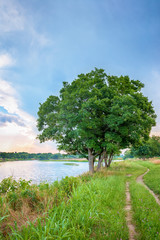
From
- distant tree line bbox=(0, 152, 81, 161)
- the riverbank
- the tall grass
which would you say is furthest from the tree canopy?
distant tree line bbox=(0, 152, 81, 161)

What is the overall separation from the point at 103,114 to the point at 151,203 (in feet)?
38.0

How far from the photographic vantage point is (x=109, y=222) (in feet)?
14.1

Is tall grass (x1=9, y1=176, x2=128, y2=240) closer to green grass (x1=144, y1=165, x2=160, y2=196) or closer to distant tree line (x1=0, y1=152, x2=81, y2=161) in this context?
green grass (x1=144, y1=165, x2=160, y2=196)

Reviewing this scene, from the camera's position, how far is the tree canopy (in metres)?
14.5

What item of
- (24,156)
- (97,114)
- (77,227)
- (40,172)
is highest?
(97,114)

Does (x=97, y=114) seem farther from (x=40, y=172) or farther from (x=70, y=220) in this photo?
(x=40, y=172)

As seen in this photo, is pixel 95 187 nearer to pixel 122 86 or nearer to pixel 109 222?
pixel 109 222

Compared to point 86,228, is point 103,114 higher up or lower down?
higher up

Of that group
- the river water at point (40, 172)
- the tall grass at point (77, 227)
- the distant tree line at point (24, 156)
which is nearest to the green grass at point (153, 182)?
the tall grass at point (77, 227)

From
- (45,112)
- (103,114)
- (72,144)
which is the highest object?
(45,112)

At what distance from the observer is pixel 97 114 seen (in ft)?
55.3

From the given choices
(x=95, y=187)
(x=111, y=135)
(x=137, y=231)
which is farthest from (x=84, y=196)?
(x=111, y=135)

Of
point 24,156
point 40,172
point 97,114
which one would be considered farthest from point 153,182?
point 24,156

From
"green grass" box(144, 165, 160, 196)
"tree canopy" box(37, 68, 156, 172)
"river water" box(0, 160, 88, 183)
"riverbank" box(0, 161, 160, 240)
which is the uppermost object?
"tree canopy" box(37, 68, 156, 172)
